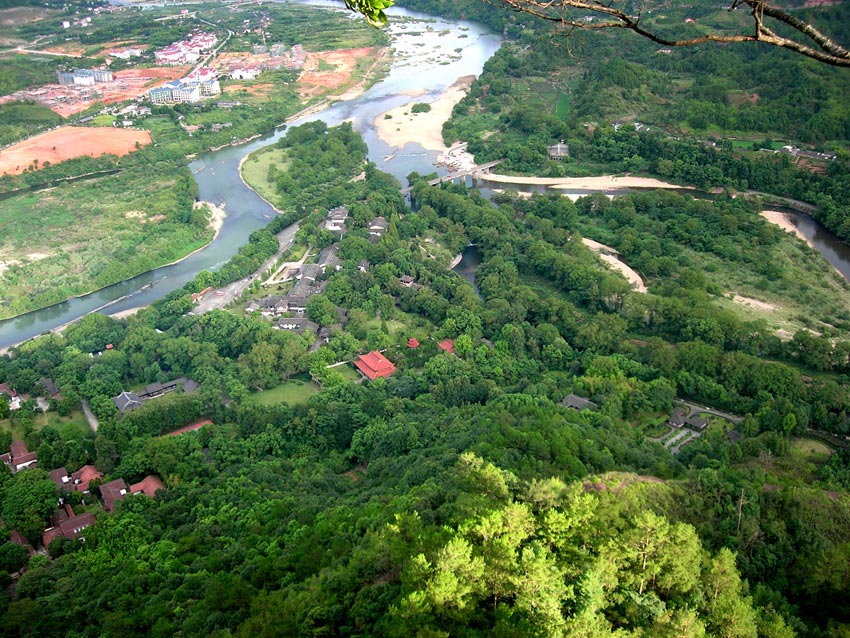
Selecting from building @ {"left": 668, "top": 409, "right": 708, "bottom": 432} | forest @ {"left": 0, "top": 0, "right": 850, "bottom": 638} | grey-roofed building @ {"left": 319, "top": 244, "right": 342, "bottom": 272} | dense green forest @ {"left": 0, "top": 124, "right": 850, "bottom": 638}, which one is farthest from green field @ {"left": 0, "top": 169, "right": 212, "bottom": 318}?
building @ {"left": 668, "top": 409, "right": 708, "bottom": 432}

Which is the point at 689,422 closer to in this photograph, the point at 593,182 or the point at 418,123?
the point at 593,182

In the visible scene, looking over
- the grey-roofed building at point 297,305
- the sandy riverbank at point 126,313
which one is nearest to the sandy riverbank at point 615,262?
the grey-roofed building at point 297,305

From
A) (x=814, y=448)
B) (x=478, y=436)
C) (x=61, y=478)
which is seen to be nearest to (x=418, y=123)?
(x=478, y=436)

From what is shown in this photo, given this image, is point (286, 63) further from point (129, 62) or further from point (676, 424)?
point (676, 424)

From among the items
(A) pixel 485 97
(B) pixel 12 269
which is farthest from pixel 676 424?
(A) pixel 485 97

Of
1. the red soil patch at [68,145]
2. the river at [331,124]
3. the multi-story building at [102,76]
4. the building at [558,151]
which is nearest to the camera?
the river at [331,124]

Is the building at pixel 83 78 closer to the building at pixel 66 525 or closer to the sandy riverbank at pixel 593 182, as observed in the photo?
the sandy riverbank at pixel 593 182
